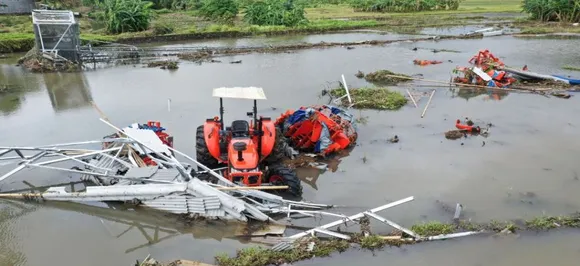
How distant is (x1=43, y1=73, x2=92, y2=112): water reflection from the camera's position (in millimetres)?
15352

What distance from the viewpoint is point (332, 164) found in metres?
10.2

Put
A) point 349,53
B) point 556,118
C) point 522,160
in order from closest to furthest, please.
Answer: point 522,160 < point 556,118 < point 349,53

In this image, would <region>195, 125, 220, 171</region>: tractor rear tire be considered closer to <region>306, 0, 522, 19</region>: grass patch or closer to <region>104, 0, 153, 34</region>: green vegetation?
<region>104, 0, 153, 34</region>: green vegetation

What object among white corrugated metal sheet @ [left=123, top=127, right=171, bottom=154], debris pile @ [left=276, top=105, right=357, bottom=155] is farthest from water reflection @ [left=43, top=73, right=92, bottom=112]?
debris pile @ [left=276, top=105, right=357, bottom=155]

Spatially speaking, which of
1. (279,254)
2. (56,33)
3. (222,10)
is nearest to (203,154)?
(279,254)

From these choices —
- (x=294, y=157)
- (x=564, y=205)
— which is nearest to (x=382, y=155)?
(x=294, y=157)

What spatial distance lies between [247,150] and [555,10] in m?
35.6

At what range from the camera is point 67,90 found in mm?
17406

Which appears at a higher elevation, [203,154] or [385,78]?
[203,154]

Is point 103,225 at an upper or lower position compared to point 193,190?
lower

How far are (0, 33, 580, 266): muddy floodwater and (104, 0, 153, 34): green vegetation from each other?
1198 cm

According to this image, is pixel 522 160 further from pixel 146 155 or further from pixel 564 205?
pixel 146 155

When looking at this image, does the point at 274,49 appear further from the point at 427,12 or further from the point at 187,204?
the point at 427,12

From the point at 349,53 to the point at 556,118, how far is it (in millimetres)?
12921
